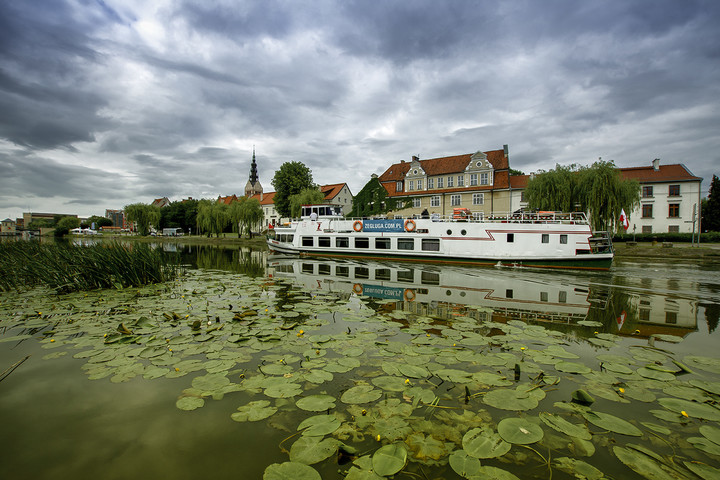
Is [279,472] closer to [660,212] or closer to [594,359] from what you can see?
[594,359]

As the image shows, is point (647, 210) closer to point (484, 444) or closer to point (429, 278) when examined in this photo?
→ point (429, 278)

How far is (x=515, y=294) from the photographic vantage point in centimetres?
1129

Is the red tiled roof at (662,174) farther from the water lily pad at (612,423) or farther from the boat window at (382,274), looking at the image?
the water lily pad at (612,423)

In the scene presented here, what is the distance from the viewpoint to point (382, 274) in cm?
1647

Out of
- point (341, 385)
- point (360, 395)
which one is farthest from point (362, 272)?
point (360, 395)

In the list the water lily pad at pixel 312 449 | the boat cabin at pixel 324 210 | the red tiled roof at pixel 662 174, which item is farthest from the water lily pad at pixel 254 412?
the red tiled roof at pixel 662 174

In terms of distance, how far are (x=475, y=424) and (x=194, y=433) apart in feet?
10.1

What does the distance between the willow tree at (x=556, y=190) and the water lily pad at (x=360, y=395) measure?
3156cm

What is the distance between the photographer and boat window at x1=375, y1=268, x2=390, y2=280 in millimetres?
15281

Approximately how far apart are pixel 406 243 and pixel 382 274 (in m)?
7.01

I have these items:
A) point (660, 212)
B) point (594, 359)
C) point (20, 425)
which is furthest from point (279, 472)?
point (660, 212)

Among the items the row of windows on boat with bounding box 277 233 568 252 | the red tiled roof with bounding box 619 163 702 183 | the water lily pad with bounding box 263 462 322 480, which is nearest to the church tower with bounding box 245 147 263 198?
the row of windows on boat with bounding box 277 233 568 252

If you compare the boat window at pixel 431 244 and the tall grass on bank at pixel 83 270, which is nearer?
the tall grass on bank at pixel 83 270

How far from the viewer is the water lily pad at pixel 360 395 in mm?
3789
